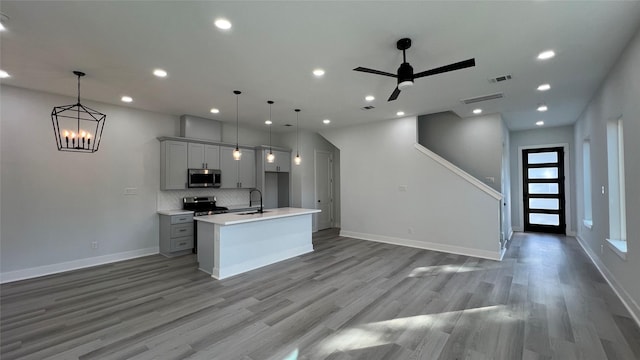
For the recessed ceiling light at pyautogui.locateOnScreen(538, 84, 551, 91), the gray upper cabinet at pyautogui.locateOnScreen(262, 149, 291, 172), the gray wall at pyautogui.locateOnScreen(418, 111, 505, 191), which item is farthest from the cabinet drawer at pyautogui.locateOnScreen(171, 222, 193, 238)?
the recessed ceiling light at pyautogui.locateOnScreen(538, 84, 551, 91)

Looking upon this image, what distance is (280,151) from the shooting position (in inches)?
300

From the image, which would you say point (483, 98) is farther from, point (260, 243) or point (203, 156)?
point (203, 156)

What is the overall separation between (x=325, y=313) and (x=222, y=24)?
3192 mm

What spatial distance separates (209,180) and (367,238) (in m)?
4.08

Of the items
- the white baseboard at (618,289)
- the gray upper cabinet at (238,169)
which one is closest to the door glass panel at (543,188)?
the white baseboard at (618,289)

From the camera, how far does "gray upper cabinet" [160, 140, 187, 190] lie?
219 inches

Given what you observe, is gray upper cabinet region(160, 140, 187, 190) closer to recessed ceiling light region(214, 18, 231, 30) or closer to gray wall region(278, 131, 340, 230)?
gray wall region(278, 131, 340, 230)

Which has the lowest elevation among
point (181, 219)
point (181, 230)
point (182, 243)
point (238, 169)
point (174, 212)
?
point (182, 243)

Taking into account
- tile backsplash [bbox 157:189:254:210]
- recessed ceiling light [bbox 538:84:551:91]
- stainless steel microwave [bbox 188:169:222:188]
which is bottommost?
tile backsplash [bbox 157:189:254:210]

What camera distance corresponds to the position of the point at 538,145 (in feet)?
25.4

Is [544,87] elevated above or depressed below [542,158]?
above

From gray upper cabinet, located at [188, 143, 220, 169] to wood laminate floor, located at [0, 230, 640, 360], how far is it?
7.36 ft

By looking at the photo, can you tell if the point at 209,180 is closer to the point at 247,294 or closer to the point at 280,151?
the point at 280,151

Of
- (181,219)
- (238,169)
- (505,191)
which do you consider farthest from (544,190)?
(181,219)
